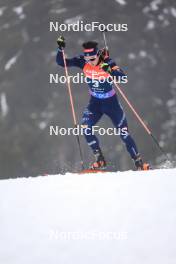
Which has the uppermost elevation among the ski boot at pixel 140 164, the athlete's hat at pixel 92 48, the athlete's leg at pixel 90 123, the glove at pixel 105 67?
the athlete's hat at pixel 92 48

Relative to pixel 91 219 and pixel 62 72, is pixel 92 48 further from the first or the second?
pixel 91 219

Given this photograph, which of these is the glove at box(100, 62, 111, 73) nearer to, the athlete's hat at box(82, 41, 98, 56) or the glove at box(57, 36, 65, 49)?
the athlete's hat at box(82, 41, 98, 56)

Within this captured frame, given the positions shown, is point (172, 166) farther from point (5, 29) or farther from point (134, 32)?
point (5, 29)

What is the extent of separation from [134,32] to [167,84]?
0.53m

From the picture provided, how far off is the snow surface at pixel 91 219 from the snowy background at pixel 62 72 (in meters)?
0.52

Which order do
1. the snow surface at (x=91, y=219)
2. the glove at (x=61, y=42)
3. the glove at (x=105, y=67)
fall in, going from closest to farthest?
the snow surface at (x=91, y=219)
the glove at (x=105, y=67)
the glove at (x=61, y=42)

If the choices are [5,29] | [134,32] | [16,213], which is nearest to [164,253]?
[16,213]

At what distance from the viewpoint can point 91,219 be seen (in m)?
3.16

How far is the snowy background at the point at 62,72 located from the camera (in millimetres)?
4246

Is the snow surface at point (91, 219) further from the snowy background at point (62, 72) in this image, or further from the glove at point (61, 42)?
the glove at point (61, 42)

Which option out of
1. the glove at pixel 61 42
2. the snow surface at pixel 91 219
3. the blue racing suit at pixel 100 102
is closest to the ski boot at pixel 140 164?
the blue racing suit at pixel 100 102

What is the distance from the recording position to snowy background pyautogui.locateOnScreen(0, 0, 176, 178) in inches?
167

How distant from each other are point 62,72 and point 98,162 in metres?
0.80

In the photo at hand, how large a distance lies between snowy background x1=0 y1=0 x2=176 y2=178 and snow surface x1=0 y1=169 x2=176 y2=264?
515mm
